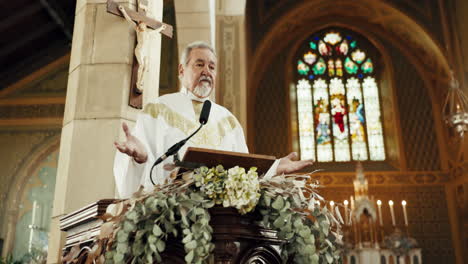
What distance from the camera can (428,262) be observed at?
33.7 feet

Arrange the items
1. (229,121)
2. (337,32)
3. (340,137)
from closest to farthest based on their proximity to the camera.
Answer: (229,121)
(340,137)
(337,32)

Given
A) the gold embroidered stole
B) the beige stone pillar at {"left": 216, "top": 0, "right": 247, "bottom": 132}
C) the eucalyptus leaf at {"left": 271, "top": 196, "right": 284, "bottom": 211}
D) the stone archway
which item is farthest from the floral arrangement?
the stone archway

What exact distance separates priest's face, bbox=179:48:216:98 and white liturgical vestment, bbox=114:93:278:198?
74 mm

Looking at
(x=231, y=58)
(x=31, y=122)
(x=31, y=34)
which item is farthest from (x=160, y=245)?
(x=31, y=122)

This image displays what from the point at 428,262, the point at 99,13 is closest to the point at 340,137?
the point at 428,262

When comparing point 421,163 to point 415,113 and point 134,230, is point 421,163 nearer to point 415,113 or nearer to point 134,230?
point 415,113

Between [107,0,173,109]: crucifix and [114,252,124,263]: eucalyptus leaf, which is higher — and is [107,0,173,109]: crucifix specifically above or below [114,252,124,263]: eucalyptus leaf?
above

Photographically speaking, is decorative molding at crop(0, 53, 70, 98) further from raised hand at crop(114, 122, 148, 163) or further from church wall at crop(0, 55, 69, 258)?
raised hand at crop(114, 122, 148, 163)

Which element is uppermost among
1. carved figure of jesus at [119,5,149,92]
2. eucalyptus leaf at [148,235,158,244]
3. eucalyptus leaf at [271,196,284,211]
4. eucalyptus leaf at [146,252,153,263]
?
carved figure of jesus at [119,5,149,92]

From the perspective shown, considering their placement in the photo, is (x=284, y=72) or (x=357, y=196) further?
(x=284, y=72)

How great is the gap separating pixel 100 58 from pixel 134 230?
2161 mm

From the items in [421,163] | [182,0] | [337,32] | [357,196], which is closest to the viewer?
[182,0]

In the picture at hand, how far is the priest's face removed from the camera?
2182 millimetres

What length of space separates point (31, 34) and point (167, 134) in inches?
321
